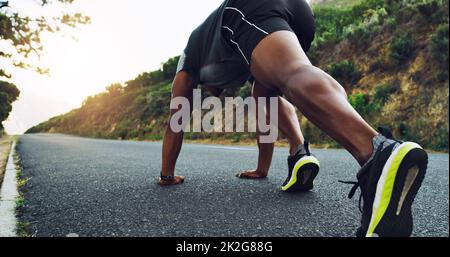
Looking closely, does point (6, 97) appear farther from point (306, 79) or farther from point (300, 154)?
point (300, 154)

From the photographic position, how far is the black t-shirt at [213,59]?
1.58 metres

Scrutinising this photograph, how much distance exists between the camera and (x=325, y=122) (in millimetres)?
1127

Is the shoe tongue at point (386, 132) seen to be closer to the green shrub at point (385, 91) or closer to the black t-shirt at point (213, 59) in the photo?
the black t-shirt at point (213, 59)

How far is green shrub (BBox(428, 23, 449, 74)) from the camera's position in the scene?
8.19 m

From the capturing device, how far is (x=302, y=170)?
1.84 meters

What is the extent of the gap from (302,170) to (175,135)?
81 cm

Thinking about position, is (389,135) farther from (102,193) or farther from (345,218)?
(102,193)

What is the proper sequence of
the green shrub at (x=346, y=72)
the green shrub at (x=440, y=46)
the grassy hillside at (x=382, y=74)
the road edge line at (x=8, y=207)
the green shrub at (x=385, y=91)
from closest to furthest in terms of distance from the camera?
1. the road edge line at (x=8, y=207)
2. the grassy hillside at (x=382, y=74)
3. the green shrub at (x=440, y=46)
4. the green shrub at (x=385, y=91)
5. the green shrub at (x=346, y=72)

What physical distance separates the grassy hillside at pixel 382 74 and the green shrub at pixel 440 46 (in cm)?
2

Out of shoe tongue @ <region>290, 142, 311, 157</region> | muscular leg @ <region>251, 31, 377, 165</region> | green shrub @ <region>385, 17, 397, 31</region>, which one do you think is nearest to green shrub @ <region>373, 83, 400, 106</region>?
green shrub @ <region>385, 17, 397, 31</region>

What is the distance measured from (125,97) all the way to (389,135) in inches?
644

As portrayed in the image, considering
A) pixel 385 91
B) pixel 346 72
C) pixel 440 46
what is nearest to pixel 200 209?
pixel 385 91

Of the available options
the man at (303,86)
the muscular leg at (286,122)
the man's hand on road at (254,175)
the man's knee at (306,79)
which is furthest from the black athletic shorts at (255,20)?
the man's hand on road at (254,175)
